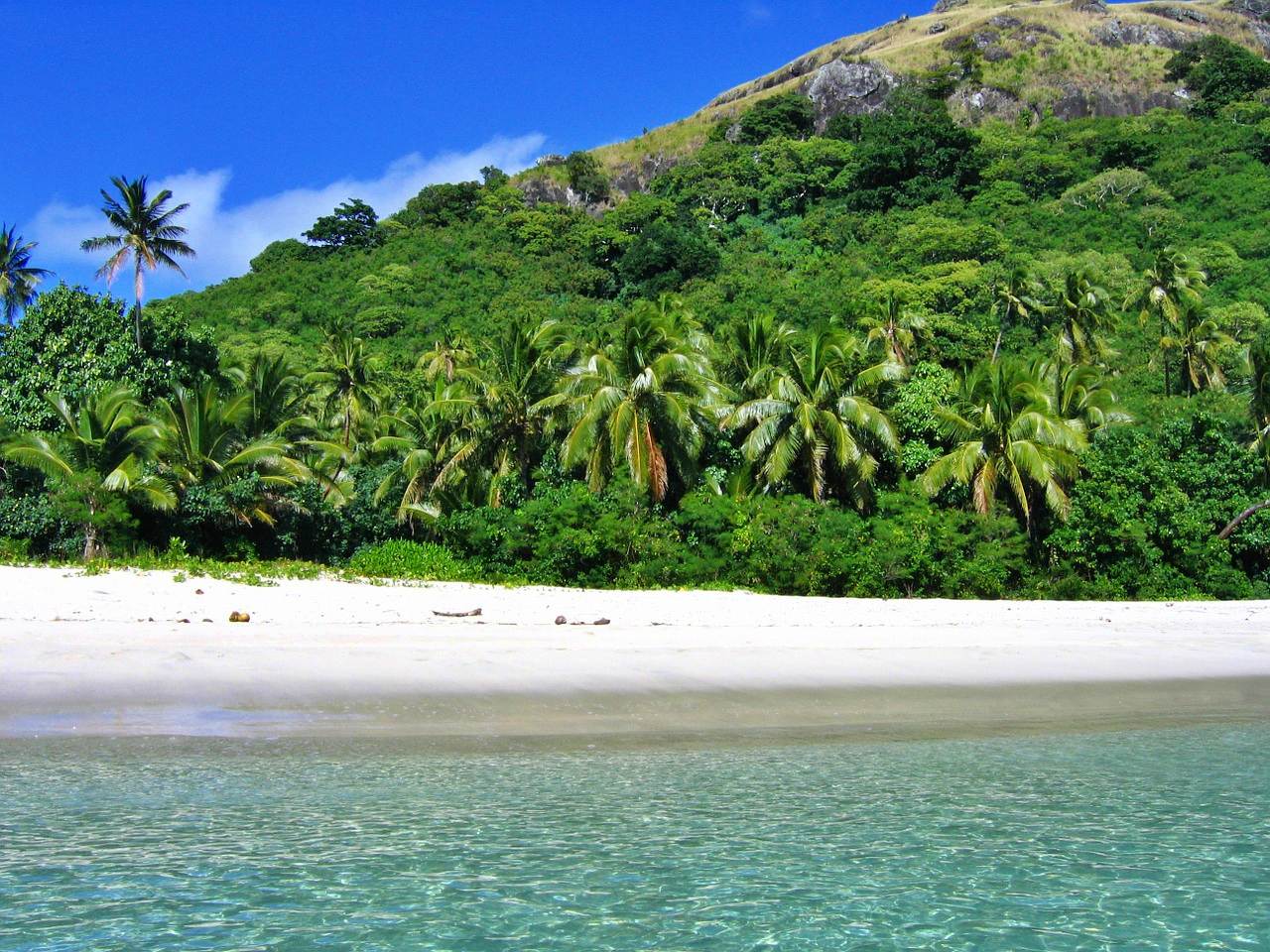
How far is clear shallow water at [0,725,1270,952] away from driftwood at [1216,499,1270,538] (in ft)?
62.2

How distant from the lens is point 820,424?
83.4 ft

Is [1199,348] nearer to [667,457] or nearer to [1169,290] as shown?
[1169,290]

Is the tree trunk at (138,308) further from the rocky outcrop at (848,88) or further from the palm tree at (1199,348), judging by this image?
the rocky outcrop at (848,88)

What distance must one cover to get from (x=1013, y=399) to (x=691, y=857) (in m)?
21.3

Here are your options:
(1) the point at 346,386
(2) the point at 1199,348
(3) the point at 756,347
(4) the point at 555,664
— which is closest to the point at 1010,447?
(3) the point at 756,347

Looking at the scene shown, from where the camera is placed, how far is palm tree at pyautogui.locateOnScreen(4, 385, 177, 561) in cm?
2148

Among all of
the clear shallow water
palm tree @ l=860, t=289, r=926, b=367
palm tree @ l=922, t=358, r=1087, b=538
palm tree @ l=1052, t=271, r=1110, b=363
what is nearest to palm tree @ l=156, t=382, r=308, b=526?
palm tree @ l=922, t=358, r=1087, b=538

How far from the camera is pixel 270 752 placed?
27.8 feet

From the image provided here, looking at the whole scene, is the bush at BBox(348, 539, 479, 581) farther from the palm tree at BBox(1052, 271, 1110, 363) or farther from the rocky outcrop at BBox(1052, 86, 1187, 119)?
the rocky outcrop at BBox(1052, 86, 1187, 119)

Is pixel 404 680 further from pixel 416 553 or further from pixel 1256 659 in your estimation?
pixel 416 553

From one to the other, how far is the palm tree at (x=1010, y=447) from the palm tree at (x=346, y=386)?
19.0 m

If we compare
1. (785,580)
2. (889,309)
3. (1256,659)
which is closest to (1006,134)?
(889,309)

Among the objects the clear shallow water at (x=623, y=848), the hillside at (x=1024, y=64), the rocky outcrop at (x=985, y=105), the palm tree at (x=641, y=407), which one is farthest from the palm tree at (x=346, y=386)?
the rocky outcrop at (x=985, y=105)

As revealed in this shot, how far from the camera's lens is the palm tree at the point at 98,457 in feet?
70.5
